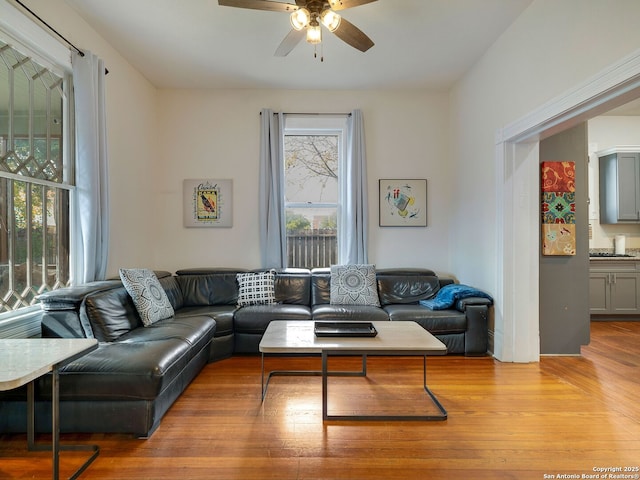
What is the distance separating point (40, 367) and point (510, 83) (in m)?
3.89

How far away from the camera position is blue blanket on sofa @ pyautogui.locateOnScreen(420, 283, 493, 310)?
11.5 feet

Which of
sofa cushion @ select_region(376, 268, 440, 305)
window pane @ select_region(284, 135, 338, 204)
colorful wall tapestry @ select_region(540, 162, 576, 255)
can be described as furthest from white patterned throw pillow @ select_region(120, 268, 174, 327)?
colorful wall tapestry @ select_region(540, 162, 576, 255)

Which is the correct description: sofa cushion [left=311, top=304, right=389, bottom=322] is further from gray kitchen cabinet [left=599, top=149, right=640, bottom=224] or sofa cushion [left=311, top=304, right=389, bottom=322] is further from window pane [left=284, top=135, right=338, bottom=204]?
gray kitchen cabinet [left=599, top=149, right=640, bottom=224]

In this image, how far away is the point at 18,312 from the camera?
239cm

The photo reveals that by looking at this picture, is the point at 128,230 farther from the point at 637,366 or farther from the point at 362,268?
the point at 637,366

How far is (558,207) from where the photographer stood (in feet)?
10.9

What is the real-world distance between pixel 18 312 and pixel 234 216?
2398 millimetres

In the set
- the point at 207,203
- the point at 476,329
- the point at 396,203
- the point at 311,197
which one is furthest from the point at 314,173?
the point at 476,329

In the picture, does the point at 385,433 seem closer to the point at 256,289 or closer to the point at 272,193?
the point at 256,289

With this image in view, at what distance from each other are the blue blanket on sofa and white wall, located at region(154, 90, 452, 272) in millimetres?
810

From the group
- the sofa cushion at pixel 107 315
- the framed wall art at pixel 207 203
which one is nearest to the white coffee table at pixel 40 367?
the sofa cushion at pixel 107 315

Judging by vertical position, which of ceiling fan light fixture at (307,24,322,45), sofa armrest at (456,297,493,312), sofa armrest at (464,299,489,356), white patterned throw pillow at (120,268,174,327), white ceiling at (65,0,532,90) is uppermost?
white ceiling at (65,0,532,90)

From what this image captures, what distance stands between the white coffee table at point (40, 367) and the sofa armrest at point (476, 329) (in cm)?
310

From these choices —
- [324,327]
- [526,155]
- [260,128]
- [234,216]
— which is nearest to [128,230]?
[234,216]
